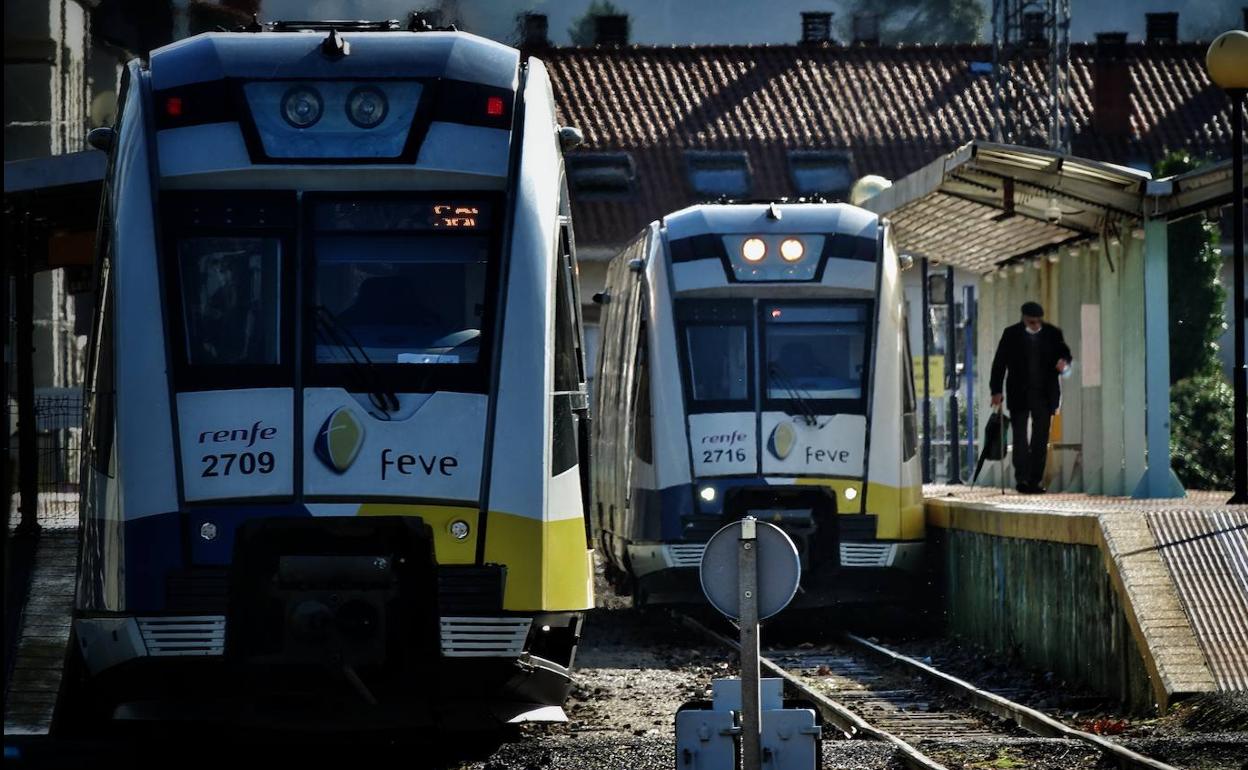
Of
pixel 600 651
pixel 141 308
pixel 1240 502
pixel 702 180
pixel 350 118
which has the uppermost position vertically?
pixel 702 180

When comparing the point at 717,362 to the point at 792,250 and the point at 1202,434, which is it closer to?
the point at 792,250

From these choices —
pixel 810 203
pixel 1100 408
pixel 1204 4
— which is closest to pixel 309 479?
pixel 810 203

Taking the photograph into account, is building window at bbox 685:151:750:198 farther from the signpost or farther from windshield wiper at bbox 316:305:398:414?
the signpost

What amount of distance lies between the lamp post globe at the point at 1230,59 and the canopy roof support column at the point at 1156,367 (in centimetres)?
165

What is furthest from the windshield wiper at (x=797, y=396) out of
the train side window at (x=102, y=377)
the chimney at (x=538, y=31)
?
the chimney at (x=538, y=31)

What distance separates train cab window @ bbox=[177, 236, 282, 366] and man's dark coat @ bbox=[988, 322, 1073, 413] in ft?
34.2

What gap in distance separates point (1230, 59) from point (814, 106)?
3508 centimetres

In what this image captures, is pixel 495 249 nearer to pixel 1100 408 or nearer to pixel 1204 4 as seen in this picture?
pixel 1100 408

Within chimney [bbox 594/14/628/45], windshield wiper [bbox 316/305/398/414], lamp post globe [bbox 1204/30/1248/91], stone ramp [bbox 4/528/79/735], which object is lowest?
stone ramp [bbox 4/528/79/735]

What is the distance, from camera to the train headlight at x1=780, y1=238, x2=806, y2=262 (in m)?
18.0

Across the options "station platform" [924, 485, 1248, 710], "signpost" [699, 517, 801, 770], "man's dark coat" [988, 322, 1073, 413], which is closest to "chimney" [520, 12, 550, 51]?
"man's dark coat" [988, 322, 1073, 413]

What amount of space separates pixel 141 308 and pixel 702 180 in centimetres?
4015

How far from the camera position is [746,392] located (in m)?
17.9

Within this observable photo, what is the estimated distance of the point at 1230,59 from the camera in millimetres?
17750
